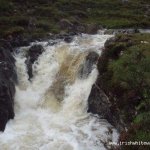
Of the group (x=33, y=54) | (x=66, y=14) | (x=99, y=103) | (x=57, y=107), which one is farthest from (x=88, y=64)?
(x=66, y=14)

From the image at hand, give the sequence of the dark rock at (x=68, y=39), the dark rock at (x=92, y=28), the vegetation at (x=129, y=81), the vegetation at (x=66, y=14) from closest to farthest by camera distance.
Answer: the vegetation at (x=129, y=81) < the dark rock at (x=68, y=39) < the vegetation at (x=66, y=14) < the dark rock at (x=92, y=28)

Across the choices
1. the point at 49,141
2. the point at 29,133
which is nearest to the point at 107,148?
the point at 49,141

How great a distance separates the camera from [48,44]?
38156 millimetres

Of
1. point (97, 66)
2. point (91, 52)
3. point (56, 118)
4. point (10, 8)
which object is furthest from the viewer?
point (10, 8)

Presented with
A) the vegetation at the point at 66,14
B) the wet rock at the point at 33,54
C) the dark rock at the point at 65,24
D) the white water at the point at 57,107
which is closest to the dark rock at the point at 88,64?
the white water at the point at 57,107

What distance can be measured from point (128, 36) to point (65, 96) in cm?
822

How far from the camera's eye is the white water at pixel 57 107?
25.2 meters

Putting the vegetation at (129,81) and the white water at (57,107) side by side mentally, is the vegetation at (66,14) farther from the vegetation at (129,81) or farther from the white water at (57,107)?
the vegetation at (129,81)

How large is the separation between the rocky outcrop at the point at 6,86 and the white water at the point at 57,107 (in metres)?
0.68

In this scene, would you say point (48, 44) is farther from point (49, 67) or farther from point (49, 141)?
point (49, 141)

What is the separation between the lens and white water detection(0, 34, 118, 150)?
82.8 feet

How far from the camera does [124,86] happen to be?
26438 mm

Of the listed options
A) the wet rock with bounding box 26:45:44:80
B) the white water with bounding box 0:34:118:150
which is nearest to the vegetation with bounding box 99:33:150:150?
the white water with bounding box 0:34:118:150

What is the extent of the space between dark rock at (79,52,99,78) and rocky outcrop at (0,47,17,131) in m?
6.00
